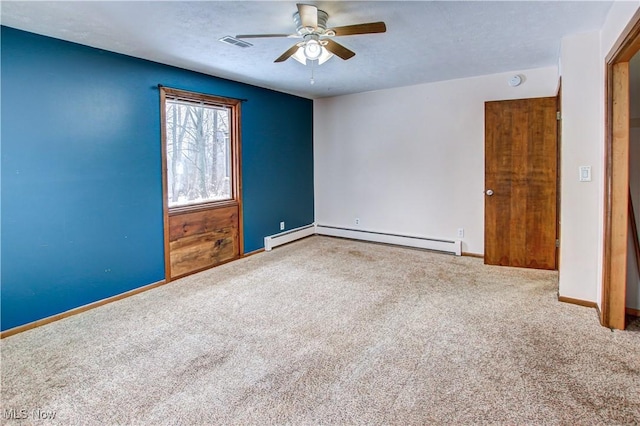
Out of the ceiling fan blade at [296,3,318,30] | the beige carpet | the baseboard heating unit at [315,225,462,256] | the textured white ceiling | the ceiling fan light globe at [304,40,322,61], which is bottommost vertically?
the beige carpet

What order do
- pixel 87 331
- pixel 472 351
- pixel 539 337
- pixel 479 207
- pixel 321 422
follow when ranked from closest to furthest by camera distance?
1. pixel 321 422
2. pixel 472 351
3. pixel 539 337
4. pixel 87 331
5. pixel 479 207

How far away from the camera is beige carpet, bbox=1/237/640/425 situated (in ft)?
6.32

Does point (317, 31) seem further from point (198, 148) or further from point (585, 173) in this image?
point (585, 173)

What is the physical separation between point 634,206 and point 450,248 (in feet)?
7.37

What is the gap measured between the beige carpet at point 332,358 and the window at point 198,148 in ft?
3.87

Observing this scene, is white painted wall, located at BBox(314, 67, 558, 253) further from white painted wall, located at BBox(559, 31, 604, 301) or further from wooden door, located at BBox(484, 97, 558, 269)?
white painted wall, located at BBox(559, 31, 604, 301)

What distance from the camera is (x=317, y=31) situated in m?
2.64

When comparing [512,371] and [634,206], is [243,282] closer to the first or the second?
[512,371]

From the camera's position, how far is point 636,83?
10.0 feet

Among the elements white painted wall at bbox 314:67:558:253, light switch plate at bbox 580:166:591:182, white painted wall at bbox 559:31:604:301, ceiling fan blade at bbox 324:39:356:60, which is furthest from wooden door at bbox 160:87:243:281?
light switch plate at bbox 580:166:591:182

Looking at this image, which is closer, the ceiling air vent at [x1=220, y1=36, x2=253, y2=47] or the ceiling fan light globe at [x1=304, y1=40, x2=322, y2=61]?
the ceiling fan light globe at [x1=304, y1=40, x2=322, y2=61]

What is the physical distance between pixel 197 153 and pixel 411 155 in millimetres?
2971

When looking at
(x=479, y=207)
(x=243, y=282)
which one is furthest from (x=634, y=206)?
(x=243, y=282)

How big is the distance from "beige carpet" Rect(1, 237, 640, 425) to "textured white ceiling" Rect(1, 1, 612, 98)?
2.35 metres
